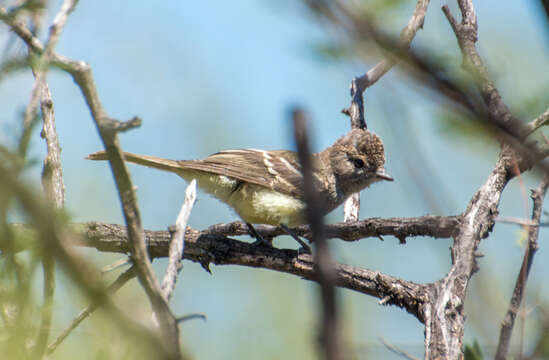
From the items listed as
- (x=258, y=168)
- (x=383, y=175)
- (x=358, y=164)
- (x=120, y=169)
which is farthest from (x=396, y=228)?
(x=120, y=169)

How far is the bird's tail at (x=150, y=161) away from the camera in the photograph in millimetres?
5613

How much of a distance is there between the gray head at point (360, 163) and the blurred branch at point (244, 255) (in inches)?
72.6

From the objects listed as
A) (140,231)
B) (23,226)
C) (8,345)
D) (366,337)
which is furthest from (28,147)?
(366,337)

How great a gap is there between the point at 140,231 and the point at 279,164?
4.38 metres

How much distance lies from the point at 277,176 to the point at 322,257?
17.3ft

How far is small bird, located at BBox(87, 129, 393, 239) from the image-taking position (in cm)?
585

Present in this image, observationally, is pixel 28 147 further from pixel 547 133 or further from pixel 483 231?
pixel 547 133

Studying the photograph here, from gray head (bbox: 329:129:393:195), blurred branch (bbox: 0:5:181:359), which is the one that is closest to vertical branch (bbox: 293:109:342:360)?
blurred branch (bbox: 0:5:181:359)

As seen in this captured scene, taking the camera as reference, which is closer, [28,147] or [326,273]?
[326,273]

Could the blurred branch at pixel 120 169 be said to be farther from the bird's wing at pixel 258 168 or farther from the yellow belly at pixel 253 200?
the bird's wing at pixel 258 168

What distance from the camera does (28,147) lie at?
2021 mm

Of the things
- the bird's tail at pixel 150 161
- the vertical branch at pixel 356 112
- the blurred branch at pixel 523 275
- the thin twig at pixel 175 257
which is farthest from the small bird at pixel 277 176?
the thin twig at pixel 175 257

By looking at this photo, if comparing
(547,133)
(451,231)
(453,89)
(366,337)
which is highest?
(547,133)

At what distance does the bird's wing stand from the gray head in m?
0.52
